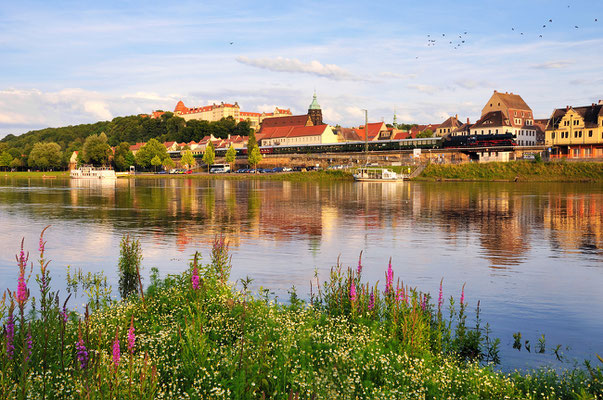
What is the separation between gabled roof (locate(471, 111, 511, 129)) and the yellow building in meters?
17.4

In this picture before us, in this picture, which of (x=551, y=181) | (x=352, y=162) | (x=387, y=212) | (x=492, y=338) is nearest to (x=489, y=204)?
(x=387, y=212)

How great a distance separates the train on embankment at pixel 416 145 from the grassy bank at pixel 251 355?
107 metres

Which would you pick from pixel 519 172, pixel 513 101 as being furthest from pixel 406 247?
pixel 513 101

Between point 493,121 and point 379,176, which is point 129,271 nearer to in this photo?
point 379,176

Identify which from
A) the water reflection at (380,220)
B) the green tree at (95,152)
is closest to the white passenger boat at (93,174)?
the green tree at (95,152)

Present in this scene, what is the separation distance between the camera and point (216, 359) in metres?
8.60

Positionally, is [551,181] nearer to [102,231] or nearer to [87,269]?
[102,231]

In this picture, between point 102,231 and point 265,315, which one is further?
point 102,231

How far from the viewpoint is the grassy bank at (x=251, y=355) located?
720cm

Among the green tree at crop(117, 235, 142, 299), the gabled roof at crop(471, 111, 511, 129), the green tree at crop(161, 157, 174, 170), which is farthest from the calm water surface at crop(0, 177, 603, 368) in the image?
the green tree at crop(161, 157, 174, 170)

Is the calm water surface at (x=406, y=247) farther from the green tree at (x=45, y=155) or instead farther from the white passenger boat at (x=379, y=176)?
the green tree at (x=45, y=155)

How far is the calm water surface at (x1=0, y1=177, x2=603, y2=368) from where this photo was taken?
14688 millimetres

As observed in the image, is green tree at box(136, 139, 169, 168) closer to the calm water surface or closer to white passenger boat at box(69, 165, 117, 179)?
white passenger boat at box(69, 165, 117, 179)

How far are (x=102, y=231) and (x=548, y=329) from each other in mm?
25905
